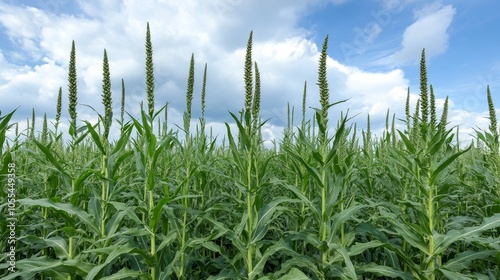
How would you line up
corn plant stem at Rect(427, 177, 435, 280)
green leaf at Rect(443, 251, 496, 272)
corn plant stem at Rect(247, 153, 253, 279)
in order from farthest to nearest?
green leaf at Rect(443, 251, 496, 272)
corn plant stem at Rect(427, 177, 435, 280)
corn plant stem at Rect(247, 153, 253, 279)

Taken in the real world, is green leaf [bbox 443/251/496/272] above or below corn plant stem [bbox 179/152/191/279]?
below

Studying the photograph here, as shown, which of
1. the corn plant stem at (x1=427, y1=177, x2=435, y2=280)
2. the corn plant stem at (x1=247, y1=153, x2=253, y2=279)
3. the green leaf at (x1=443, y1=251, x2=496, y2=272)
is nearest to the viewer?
the corn plant stem at (x1=247, y1=153, x2=253, y2=279)

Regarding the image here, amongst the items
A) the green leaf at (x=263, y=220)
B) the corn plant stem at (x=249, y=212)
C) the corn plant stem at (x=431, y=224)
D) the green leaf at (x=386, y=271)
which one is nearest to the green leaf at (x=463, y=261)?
the corn plant stem at (x=431, y=224)

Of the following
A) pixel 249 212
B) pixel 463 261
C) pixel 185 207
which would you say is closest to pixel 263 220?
pixel 249 212

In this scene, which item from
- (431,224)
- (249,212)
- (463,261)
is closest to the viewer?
(249,212)

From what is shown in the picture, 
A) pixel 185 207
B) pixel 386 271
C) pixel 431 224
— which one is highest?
pixel 185 207

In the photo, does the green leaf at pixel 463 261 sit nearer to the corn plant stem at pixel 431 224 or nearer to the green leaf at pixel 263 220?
the corn plant stem at pixel 431 224

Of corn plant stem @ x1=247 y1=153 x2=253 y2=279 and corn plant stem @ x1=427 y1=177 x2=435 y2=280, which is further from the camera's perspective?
corn plant stem @ x1=427 y1=177 x2=435 y2=280

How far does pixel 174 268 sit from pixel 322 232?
1593mm

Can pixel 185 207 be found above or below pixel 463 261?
above

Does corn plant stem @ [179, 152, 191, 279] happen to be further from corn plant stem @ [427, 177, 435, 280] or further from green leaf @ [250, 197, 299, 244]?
corn plant stem @ [427, 177, 435, 280]

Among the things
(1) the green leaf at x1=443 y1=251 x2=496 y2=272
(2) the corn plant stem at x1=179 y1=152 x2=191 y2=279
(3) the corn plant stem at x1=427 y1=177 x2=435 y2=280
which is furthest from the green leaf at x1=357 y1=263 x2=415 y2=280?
(2) the corn plant stem at x1=179 y1=152 x2=191 y2=279

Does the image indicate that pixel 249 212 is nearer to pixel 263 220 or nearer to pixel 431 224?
pixel 263 220

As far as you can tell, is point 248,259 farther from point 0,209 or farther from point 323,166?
point 0,209
